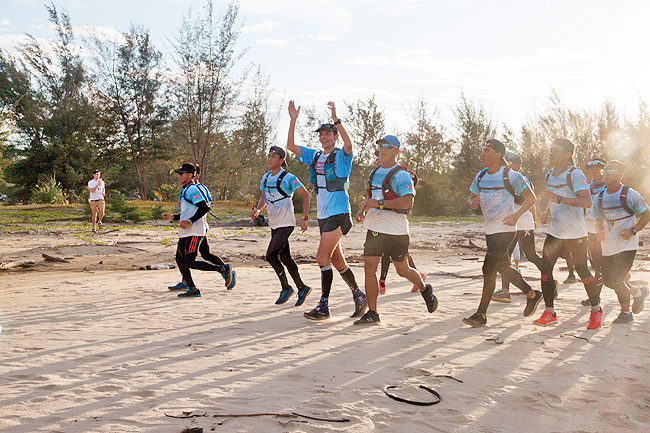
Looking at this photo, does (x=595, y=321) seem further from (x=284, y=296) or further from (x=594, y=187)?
(x=284, y=296)

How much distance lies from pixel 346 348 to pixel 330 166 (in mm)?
2112

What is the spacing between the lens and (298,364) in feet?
14.8

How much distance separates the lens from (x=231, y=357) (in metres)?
4.68

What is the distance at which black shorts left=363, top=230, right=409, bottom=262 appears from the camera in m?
5.96

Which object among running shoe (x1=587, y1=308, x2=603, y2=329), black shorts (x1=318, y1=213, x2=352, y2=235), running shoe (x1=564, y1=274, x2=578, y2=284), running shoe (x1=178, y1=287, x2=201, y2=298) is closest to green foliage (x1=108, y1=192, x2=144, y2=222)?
running shoe (x1=178, y1=287, x2=201, y2=298)

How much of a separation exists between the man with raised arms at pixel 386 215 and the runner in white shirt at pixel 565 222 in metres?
1.61

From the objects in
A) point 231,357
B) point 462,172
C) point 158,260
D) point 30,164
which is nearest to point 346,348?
point 231,357

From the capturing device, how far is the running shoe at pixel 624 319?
20.7ft

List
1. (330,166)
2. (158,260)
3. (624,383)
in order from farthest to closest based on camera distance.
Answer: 1. (158,260)
2. (330,166)
3. (624,383)

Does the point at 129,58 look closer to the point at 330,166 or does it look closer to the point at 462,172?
the point at 462,172

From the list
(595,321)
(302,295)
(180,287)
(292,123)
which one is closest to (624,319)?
(595,321)

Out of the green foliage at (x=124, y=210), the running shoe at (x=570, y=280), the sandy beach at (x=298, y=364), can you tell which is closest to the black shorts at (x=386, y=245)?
the sandy beach at (x=298, y=364)

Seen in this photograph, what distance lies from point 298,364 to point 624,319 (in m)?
3.99

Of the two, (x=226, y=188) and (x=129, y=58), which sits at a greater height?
(x=129, y=58)
